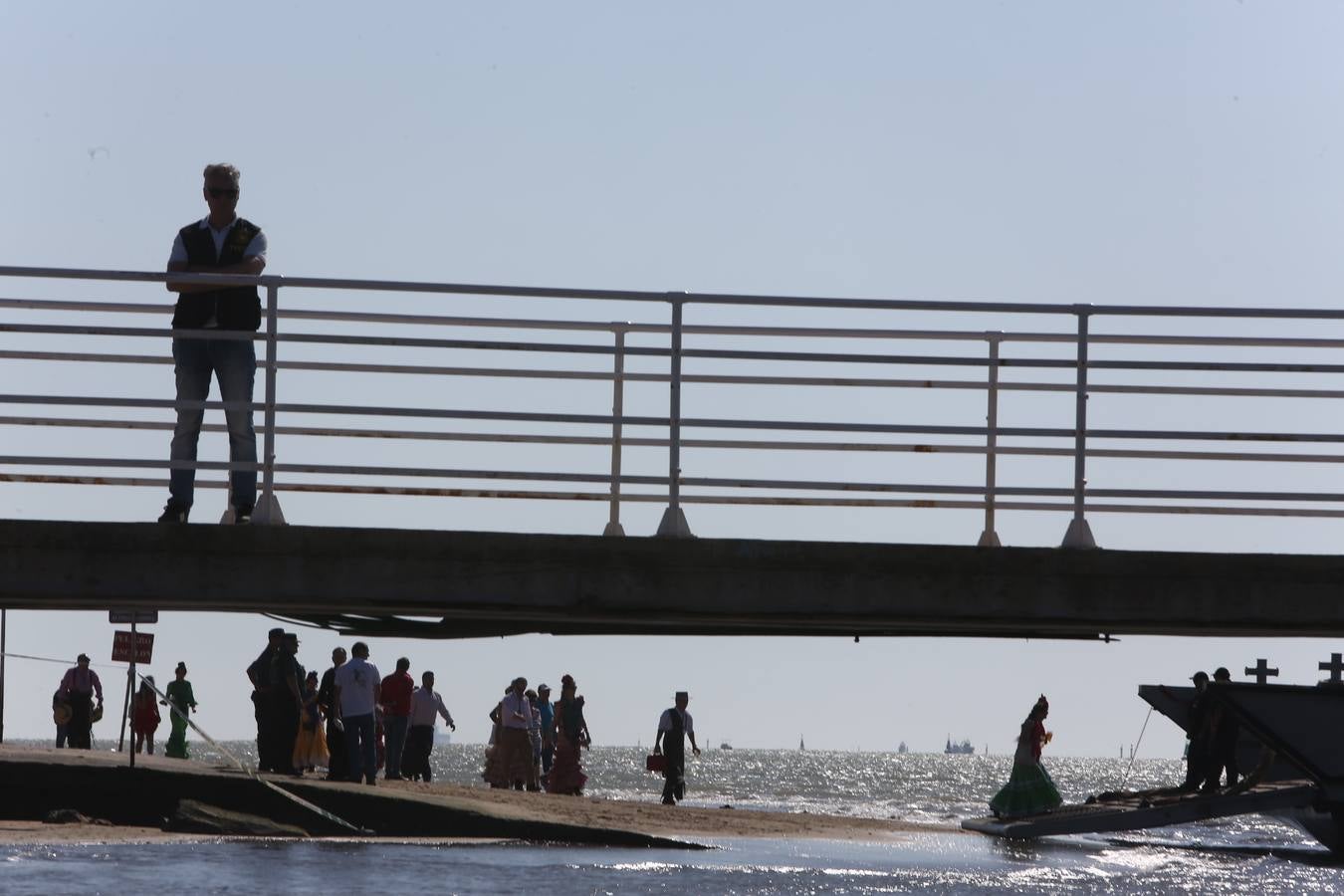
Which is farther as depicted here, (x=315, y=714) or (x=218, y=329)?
(x=315, y=714)

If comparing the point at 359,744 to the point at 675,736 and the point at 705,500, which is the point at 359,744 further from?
the point at 705,500

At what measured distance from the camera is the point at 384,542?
921cm

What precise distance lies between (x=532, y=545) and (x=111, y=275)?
2409 millimetres

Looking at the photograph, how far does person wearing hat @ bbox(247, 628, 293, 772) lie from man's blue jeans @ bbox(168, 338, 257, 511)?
1036cm

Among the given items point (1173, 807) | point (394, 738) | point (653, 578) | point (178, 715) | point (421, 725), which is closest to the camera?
point (653, 578)

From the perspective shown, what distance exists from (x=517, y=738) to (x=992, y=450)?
15619 millimetres

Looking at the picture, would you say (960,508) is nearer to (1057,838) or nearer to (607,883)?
(607,883)

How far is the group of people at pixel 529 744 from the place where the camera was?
2450 cm

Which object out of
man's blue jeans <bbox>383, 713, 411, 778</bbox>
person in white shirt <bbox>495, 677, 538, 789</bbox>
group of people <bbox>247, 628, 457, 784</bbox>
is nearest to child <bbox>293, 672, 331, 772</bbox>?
group of people <bbox>247, 628, 457, 784</bbox>

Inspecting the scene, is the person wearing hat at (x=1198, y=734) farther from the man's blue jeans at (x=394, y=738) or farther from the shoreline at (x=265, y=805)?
the man's blue jeans at (x=394, y=738)

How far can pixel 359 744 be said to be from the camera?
20328 mm

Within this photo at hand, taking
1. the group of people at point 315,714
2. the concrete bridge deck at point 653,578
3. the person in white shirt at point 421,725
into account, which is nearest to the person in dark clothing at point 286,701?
the group of people at point 315,714

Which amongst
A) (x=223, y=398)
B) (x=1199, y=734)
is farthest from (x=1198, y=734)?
(x=223, y=398)

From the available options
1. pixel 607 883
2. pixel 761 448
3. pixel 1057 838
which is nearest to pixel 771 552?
pixel 761 448
